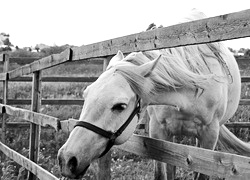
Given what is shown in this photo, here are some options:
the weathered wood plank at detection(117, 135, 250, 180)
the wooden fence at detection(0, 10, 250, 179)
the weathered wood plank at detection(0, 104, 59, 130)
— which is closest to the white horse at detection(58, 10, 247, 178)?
the wooden fence at detection(0, 10, 250, 179)

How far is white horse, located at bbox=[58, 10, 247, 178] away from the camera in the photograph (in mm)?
2264

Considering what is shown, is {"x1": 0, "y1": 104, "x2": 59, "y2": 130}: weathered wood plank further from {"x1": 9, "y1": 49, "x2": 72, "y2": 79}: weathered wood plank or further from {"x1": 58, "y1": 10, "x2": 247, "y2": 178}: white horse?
{"x1": 58, "y1": 10, "x2": 247, "y2": 178}: white horse

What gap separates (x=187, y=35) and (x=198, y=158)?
0.69m

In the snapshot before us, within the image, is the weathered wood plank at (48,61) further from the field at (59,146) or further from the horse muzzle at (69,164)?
the horse muzzle at (69,164)

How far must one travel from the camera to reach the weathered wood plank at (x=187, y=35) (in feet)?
6.28

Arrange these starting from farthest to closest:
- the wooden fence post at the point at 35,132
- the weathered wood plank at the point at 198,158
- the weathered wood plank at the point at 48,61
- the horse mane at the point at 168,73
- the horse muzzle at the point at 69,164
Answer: the wooden fence post at the point at 35,132 < the weathered wood plank at the point at 48,61 < the horse mane at the point at 168,73 < the horse muzzle at the point at 69,164 < the weathered wood plank at the point at 198,158

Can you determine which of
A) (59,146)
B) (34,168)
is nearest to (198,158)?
(34,168)

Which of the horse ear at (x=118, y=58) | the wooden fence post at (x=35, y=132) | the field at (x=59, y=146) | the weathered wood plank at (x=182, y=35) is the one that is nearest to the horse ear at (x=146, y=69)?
the weathered wood plank at (x=182, y=35)

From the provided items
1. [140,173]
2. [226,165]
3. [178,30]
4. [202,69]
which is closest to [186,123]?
[202,69]

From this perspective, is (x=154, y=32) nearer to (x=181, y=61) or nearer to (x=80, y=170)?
(x=181, y=61)

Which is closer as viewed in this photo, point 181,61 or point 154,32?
point 154,32

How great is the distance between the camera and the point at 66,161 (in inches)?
85.9

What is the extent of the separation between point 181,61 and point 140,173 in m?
2.85

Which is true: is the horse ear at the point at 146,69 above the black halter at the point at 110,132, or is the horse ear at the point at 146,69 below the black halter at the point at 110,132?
above
